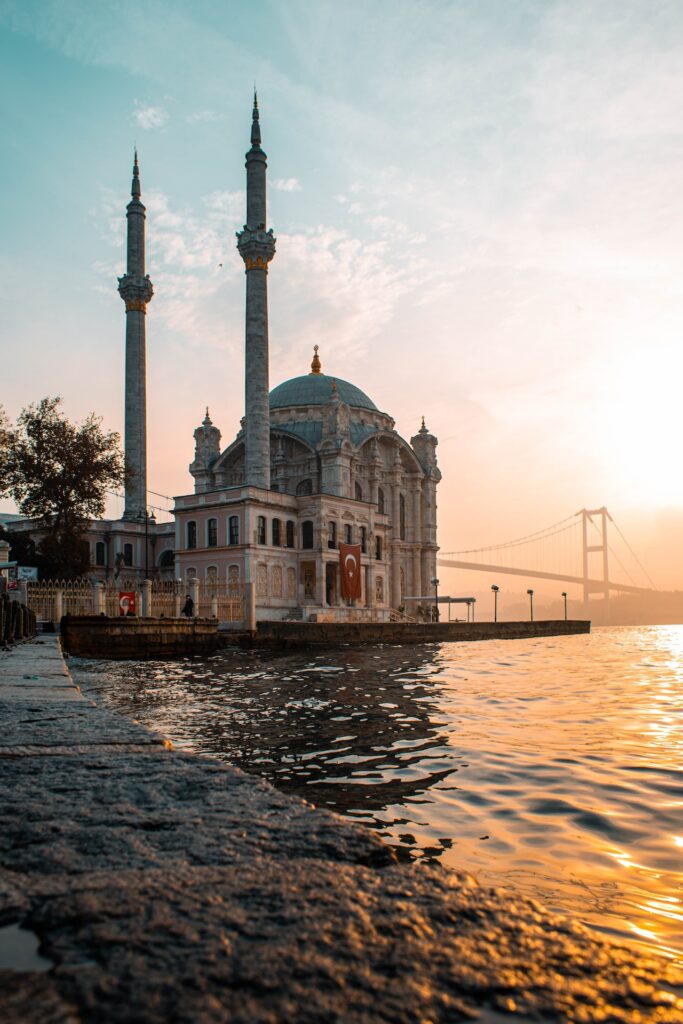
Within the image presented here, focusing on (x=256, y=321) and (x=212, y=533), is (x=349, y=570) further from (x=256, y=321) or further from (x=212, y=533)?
(x=256, y=321)

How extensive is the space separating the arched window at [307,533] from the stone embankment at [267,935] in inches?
1547

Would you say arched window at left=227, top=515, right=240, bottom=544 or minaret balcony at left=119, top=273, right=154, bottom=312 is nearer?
arched window at left=227, top=515, right=240, bottom=544

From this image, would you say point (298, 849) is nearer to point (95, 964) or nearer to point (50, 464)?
point (95, 964)

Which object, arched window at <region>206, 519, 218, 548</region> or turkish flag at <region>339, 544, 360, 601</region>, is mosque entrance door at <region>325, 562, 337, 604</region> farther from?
arched window at <region>206, 519, 218, 548</region>

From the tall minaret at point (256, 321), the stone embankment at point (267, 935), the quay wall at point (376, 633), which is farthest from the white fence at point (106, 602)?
the stone embankment at point (267, 935)

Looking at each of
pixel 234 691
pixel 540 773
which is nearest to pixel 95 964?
pixel 540 773

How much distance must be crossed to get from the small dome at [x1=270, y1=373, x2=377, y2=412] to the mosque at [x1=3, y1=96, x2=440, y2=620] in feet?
0.50

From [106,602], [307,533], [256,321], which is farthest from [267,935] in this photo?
[307,533]

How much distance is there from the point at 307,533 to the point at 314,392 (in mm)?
15398

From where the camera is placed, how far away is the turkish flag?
41.1 metres

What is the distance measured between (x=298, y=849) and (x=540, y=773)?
4229mm

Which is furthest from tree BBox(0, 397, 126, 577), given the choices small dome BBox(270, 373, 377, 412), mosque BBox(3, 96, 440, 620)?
small dome BBox(270, 373, 377, 412)

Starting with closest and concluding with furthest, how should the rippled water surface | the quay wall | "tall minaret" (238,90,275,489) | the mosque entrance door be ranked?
the rippled water surface → the quay wall → "tall minaret" (238,90,275,489) → the mosque entrance door

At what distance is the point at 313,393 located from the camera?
176ft
